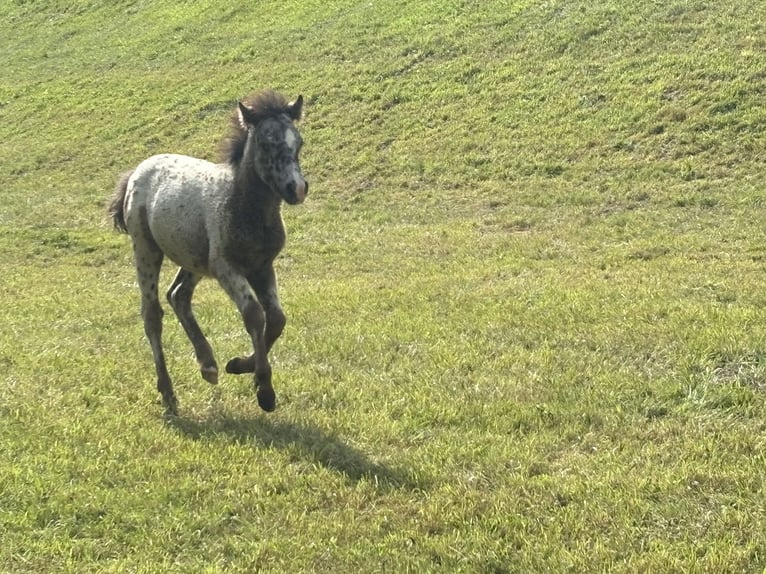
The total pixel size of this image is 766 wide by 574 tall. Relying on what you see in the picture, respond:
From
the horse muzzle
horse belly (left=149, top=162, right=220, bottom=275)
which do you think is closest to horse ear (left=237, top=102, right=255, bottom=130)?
horse belly (left=149, top=162, right=220, bottom=275)

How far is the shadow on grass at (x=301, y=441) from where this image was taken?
602 cm

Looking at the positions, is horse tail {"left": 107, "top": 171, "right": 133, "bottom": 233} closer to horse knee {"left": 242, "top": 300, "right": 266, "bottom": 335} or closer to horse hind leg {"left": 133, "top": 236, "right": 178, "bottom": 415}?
horse hind leg {"left": 133, "top": 236, "right": 178, "bottom": 415}

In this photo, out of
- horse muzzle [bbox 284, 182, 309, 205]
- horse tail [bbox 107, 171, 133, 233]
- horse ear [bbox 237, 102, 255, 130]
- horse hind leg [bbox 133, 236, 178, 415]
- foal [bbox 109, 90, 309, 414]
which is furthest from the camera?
horse tail [bbox 107, 171, 133, 233]

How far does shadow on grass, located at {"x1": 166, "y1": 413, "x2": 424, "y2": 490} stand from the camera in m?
6.02

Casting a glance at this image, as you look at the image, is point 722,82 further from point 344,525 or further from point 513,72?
point 344,525

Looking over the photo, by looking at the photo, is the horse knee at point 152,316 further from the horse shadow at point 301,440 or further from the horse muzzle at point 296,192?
the horse muzzle at point 296,192

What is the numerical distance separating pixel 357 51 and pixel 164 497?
26.5 m

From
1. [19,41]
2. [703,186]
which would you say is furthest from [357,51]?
[19,41]

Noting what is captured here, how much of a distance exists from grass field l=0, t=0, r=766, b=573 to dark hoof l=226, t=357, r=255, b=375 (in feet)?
1.49

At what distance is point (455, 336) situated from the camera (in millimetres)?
9391

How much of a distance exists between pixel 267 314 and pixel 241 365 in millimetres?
523

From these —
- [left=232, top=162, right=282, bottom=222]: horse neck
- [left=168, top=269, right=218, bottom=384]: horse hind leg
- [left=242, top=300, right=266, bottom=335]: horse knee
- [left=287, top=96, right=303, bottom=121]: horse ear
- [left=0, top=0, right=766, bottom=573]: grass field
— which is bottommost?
[left=0, top=0, right=766, bottom=573]: grass field

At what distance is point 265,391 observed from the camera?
7094mm

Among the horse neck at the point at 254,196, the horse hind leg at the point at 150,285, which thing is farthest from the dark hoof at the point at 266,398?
the horse hind leg at the point at 150,285
